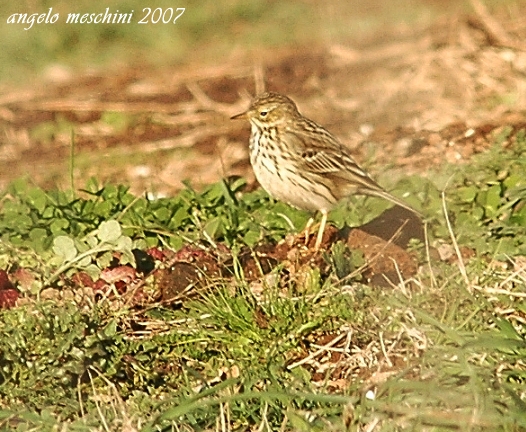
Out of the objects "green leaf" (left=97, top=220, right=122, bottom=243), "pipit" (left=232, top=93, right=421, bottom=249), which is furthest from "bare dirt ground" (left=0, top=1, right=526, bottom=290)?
"green leaf" (left=97, top=220, right=122, bottom=243)

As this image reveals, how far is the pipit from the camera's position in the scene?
26.6 ft

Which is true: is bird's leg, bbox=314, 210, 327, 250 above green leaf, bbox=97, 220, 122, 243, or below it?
below

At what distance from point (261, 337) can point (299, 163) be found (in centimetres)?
205

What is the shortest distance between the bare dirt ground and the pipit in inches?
27.1

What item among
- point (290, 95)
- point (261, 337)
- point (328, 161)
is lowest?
point (290, 95)

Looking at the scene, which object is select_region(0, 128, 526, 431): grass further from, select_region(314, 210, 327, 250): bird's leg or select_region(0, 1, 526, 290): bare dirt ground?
select_region(0, 1, 526, 290): bare dirt ground

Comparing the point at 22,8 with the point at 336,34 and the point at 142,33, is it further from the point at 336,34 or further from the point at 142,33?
the point at 336,34

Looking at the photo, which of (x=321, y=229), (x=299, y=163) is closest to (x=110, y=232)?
(x=321, y=229)

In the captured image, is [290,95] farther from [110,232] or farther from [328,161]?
[110,232]

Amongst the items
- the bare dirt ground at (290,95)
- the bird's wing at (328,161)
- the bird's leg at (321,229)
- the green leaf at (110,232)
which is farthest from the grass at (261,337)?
the bare dirt ground at (290,95)

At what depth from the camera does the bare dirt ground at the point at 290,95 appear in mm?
9812

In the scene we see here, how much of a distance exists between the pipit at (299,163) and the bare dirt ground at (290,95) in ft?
2.26

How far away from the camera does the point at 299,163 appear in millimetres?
8328

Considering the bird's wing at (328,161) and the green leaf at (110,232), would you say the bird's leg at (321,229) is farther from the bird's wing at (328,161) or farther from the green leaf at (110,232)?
the green leaf at (110,232)
